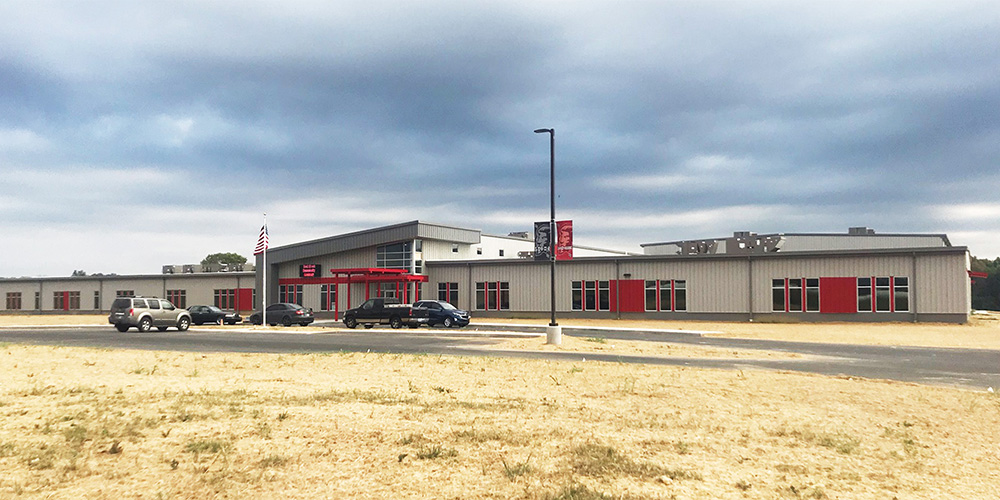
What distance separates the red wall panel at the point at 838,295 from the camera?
146 ft

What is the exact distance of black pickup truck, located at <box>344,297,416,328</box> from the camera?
40.2 metres

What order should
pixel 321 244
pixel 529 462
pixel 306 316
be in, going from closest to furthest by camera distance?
pixel 529 462 < pixel 306 316 < pixel 321 244

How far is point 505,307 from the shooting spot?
56.1 meters

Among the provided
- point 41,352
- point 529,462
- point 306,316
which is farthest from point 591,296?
point 529,462

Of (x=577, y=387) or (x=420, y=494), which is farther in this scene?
(x=577, y=387)

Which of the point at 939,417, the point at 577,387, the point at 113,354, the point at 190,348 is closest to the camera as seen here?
the point at 939,417

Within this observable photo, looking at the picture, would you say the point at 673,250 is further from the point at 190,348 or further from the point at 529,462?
the point at 529,462

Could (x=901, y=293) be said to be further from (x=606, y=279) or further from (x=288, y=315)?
(x=288, y=315)

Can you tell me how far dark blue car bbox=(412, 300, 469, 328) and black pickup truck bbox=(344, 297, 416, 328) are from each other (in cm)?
58

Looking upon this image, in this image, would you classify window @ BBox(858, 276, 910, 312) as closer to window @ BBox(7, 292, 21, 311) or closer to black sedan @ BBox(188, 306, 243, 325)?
black sedan @ BBox(188, 306, 243, 325)

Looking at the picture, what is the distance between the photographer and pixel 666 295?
50281mm

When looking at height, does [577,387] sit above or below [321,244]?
below

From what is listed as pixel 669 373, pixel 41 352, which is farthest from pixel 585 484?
pixel 41 352

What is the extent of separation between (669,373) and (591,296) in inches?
1448
